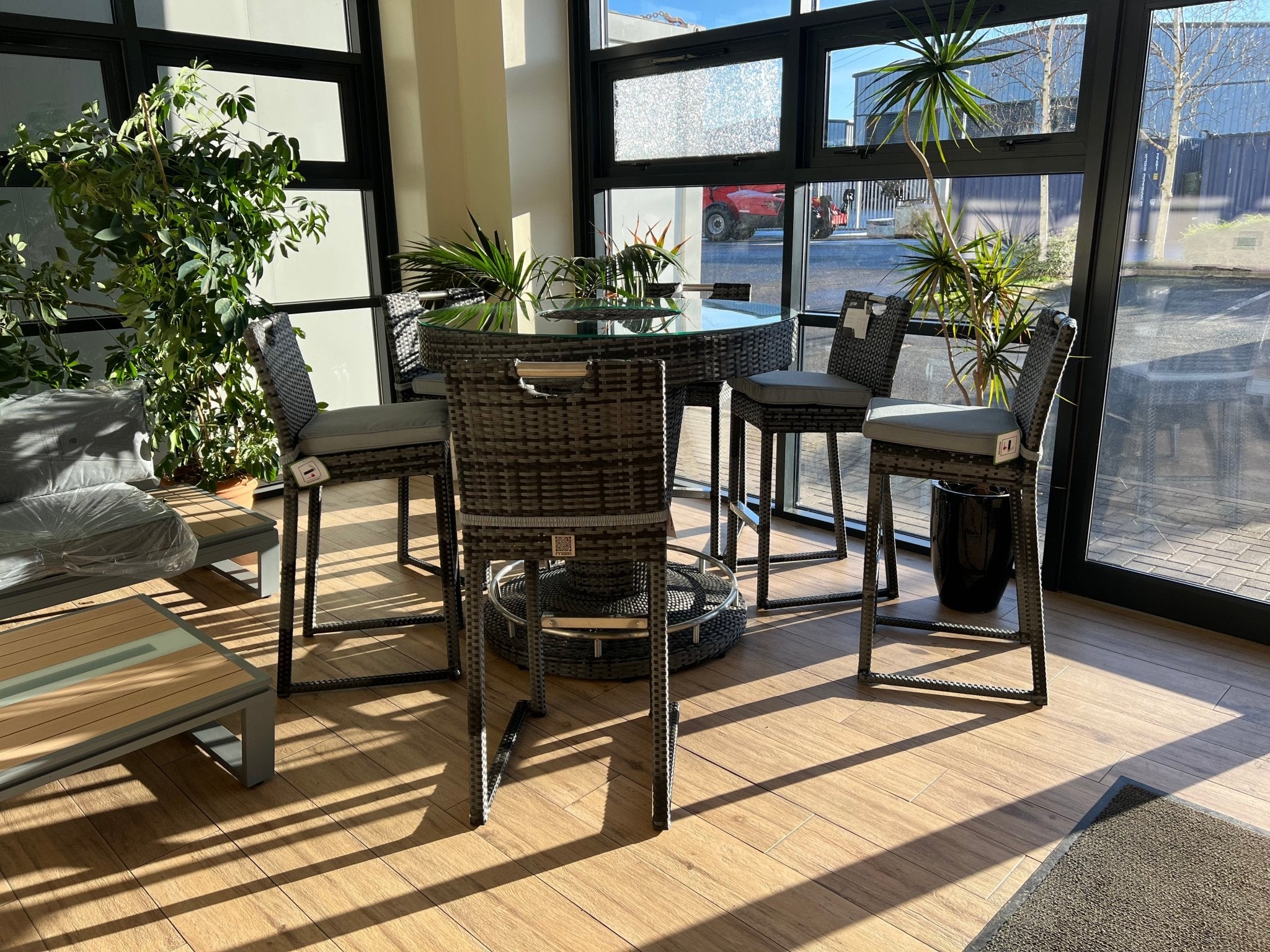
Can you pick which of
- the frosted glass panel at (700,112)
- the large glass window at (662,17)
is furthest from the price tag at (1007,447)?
the large glass window at (662,17)

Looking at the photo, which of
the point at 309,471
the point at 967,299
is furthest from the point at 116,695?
the point at 967,299

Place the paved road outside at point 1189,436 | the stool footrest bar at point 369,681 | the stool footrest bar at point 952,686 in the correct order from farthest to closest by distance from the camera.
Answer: the paved road outside at point 1189,436 < the stool footrest bar at point 369,681 < the stool footrest bar at point 952,686

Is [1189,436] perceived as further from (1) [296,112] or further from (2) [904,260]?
(1) [296,112]

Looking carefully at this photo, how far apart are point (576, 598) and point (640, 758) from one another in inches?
27.0

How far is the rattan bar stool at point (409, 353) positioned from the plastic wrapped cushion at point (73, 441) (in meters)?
0.89

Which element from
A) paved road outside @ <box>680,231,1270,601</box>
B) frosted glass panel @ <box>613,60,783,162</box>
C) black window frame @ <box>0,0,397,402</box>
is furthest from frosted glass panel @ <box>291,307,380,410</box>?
paved road outside @ <box>680,231,1270,601</box>

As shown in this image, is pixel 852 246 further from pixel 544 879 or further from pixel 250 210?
pixel 544 879

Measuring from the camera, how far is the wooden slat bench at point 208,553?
273 centimetres

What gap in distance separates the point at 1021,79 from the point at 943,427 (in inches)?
56.1

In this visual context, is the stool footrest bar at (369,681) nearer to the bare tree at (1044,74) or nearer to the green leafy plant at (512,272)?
the green leafy plant at (512,272)

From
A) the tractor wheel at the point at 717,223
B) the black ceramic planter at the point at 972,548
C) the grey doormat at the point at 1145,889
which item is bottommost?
the grey doormat at the point at 1145,889

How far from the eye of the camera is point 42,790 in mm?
2273

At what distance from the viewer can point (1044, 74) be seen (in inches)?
122

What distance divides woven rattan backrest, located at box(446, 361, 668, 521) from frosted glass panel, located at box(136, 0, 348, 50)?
3.21m
